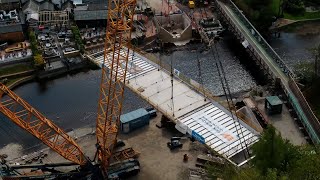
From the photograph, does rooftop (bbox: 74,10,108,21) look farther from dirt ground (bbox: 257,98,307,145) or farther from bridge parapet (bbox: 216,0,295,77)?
dirt ground (bbox: 257,98,307,145)

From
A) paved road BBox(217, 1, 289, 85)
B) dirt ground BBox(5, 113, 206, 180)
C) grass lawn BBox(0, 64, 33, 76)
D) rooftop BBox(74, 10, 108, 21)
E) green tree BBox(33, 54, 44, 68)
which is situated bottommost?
dirt ground BBox(5, 113, 206, 180)

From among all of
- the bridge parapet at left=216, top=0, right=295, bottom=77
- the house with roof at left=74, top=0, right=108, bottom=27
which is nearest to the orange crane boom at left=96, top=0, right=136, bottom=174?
the bridge parapet at left=216, top=0, right=295, bottom=77

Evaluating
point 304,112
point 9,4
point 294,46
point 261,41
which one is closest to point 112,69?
point 304,112

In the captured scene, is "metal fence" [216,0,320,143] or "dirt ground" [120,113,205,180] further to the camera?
"metal fence" [216,0,320,143]

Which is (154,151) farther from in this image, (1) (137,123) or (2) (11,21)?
(2) (11,21)

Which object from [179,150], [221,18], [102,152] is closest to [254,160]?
[179,150]

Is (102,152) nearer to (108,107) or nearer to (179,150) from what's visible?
(108,107)

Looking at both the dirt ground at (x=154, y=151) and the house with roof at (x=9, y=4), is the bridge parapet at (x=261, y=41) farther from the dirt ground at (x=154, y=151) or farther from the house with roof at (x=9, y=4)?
the house with roof at (x=9, y=4)
